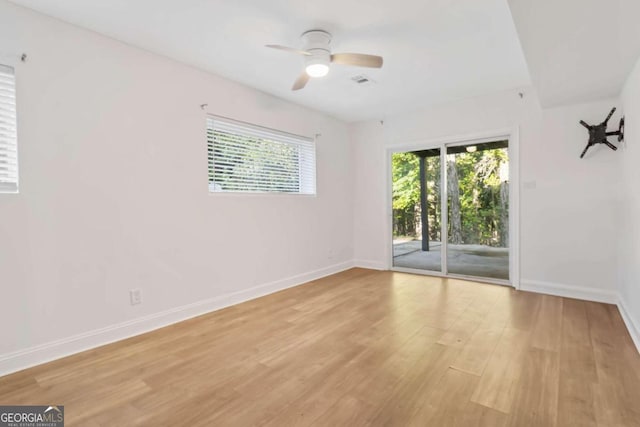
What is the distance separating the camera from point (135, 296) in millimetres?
2789

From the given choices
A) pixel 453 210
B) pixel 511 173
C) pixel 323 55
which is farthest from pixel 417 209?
pixel 323 55

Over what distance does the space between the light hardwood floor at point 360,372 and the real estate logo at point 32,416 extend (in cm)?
5

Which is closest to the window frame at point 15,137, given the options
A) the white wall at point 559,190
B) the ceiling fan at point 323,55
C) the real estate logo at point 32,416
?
the real estate logo at point 32,416

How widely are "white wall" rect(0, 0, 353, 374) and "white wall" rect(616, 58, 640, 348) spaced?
142 inches

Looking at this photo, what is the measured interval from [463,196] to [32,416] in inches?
191

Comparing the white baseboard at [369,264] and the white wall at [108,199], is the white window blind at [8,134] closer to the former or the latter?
the white wall at [108,199]

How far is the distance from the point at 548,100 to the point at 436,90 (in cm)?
122

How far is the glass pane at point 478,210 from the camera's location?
4281 mm

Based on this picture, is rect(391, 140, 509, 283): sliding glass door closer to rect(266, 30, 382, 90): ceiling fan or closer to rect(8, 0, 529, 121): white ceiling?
rect(8, 0, 529, 121): white ceiling

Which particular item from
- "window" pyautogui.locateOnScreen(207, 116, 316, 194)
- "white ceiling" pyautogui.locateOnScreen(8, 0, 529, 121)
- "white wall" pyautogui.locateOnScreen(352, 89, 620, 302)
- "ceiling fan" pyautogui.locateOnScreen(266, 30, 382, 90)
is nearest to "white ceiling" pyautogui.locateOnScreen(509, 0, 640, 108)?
"white ceiling" pyautogui.locateOnScreen(8, 0, 529, 121)

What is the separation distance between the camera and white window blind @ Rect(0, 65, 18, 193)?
7.11 feet

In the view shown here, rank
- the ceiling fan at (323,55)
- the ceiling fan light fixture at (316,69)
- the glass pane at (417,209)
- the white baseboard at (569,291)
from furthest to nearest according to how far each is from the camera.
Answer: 1. the glass pane at (417,209)
2. the white baseboard at (569,291)
3. the ceiling fan light fixture at (316,69)
4. the ceiling fan at (323,55)

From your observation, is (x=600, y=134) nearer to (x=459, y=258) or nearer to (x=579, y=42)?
(x=579, y=42)

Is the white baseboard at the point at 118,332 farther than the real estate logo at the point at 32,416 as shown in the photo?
Yes
